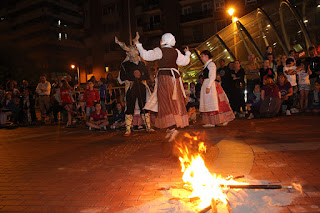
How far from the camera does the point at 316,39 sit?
12.4m

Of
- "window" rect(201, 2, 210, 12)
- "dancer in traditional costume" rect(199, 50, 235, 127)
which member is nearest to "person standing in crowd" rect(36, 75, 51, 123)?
"dancer in traditional costume" rect(199, 50, 235, 127)

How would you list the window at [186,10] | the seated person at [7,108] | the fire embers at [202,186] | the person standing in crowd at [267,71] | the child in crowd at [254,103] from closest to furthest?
the fire embers at [202,186] → the child in crowd at [254,103] → the person standing in crowd at [267,71] → the seated person at [7,108] → the window at [186,10]

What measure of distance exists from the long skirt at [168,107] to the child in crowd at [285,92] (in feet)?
19.8

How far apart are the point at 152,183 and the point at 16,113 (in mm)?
11562

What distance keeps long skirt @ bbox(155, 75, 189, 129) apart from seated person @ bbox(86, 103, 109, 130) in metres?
4.43

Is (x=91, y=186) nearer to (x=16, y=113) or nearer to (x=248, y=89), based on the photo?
(x=248, y=89)

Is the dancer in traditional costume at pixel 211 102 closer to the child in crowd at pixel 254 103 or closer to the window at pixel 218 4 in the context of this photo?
the child in crowd at pixel 254 103

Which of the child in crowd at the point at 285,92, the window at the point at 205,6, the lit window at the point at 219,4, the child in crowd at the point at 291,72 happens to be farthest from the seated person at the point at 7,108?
the lit window at the point at 219,4

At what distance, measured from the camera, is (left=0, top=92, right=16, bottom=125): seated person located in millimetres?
12374

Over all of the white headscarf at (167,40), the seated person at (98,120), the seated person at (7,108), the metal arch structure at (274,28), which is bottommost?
the seated person at (98,120)

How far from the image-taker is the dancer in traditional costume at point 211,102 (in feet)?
24.4

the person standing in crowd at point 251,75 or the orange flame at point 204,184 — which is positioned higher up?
the person standing in crowd at point 251,75

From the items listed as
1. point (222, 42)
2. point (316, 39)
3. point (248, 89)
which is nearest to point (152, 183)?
point (248, 89)

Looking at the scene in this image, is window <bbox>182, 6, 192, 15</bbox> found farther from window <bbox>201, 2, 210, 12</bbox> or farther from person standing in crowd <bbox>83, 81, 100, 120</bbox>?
person standing in crowd <bbox>83, 81, 100, 120</bbox>
